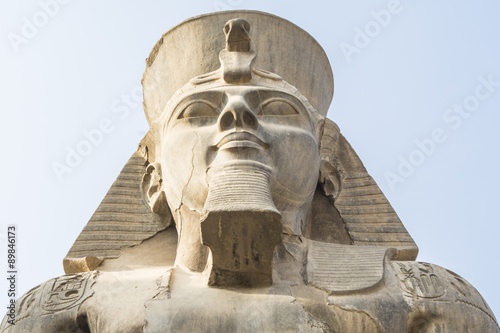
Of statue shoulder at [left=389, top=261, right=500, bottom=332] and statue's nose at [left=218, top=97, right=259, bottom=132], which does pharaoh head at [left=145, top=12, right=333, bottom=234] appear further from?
statue shoulder at [left=389, top=261, right=500, bottom=332]

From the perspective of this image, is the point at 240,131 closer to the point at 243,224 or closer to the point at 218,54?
the point at 243,224

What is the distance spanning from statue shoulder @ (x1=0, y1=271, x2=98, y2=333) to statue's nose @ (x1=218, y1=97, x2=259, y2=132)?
124cm

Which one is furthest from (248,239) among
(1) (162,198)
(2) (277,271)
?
(1) (162,198)

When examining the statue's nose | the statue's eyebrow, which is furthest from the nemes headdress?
Answer: the statue's nose

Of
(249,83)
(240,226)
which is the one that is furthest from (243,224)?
(249,83)

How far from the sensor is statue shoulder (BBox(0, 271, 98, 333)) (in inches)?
172

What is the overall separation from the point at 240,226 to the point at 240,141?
73cm

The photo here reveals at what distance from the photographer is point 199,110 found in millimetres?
5062

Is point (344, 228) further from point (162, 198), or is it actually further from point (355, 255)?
point (162, 198)

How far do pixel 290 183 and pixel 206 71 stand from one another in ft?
3.99

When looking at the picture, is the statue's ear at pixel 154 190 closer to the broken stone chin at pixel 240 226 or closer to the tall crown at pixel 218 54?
the tall crown at pixel 218 54

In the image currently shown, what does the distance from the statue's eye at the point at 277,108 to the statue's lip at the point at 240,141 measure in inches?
15.0

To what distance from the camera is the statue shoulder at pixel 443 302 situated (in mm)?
4340

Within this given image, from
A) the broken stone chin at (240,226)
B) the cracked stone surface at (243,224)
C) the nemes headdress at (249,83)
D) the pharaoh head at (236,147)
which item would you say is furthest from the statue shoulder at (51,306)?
the broken stone chin at (240,226)
